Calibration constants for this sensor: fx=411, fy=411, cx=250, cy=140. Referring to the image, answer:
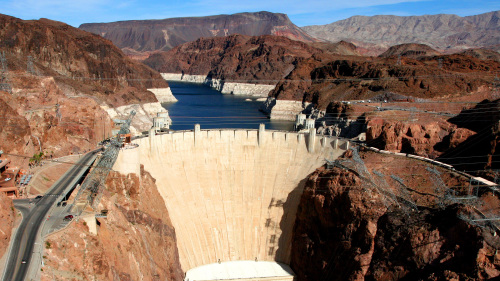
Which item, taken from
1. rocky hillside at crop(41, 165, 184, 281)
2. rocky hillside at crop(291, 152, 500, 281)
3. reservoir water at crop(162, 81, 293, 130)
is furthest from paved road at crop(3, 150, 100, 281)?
reservoir water at crop(162, 81, 293, 130)

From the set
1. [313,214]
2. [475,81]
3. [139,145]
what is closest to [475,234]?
[313,214]

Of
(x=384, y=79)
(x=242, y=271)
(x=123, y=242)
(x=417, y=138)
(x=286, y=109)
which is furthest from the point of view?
(x=286, y=109)

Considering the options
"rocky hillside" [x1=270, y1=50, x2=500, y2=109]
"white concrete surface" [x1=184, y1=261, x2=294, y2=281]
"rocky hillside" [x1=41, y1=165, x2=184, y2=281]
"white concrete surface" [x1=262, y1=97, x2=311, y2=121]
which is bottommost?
"white concrete surface" [x1=184, y1=261, x2=294, y2=281]

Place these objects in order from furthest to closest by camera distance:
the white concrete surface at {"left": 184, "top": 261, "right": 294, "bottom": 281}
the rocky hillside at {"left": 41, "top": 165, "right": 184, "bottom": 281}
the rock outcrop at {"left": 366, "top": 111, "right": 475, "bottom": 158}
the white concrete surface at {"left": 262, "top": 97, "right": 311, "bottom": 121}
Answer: the white concrete surface at {"left": 262, "top": 97, "right": 311, "bottom": 121}, the rock outcrop at {"left": 366, "top": 111, "right": 475, "bottom": 158}, the white concrete surface at {"left": 184, "top": 261, "right": 294, "bottom": 281}, the rocky hillside at {"left": 41, "top": 165, "right": 184, "bottom": 281}

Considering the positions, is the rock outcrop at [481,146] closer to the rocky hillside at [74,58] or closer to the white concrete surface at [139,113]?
the white concrete surface at [139,113]

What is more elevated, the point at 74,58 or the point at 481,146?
the point at 74,58

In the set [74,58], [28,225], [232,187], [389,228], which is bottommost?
[232,187]

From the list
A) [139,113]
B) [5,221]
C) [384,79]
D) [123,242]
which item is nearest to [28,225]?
[5,221]

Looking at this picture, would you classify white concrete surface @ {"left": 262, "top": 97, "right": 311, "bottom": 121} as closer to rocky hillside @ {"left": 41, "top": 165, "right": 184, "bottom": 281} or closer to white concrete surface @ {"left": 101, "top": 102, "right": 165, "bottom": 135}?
white concrete surface @ {"left": 101, "top": 102, "right": 165, "bottom": 135}

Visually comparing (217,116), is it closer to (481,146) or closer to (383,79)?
(383,79)
